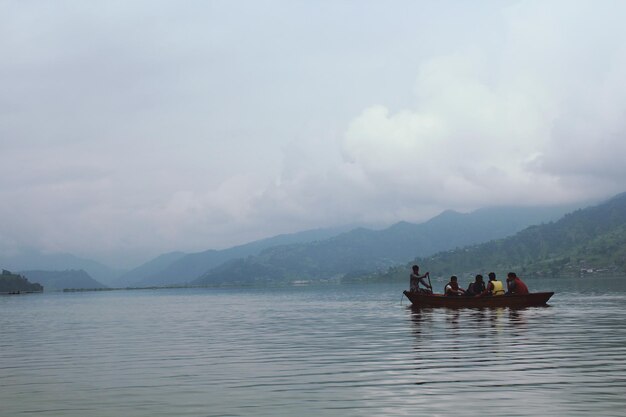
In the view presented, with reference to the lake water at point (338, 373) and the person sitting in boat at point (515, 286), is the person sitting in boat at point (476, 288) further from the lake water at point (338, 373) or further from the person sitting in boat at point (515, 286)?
the lake water at point (338, 373)

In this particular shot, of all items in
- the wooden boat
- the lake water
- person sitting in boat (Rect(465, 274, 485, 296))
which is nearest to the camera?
the lake water

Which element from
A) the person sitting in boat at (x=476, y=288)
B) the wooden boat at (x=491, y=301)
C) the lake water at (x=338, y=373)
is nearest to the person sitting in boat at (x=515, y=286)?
the wooden boat at (x=491, y=301)

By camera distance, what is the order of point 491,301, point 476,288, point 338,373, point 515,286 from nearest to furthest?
point 338,373 < point 491,301 < point 515,286 < point 476,288

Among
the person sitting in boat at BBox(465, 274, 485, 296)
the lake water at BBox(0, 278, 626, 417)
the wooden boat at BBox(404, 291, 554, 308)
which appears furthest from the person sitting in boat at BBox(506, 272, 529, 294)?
the lake water at BBox(0, 278, 626, 417)

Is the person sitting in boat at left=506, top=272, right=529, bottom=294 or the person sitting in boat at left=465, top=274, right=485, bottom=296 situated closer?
the person sitting in boat at left=506, top=272, right=529, bottom=294

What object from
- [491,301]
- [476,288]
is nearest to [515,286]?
[491,301]

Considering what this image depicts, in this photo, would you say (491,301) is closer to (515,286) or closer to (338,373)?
(515,286)

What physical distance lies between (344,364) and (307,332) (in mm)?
22376

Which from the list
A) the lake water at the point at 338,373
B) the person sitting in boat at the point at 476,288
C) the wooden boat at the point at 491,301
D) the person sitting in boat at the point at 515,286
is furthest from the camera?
the person sitting in boat at the point at 476,288

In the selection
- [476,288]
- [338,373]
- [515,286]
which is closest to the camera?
[338,373]

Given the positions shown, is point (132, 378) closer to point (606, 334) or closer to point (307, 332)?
point (307, 332)

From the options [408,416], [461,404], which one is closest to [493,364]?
[461,404]

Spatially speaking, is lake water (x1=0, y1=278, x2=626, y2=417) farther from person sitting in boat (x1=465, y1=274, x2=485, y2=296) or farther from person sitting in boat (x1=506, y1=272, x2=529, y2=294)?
person sitting in boat (x1=465, y1=274, x2=485, y2=296)

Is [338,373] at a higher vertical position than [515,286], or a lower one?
lower
